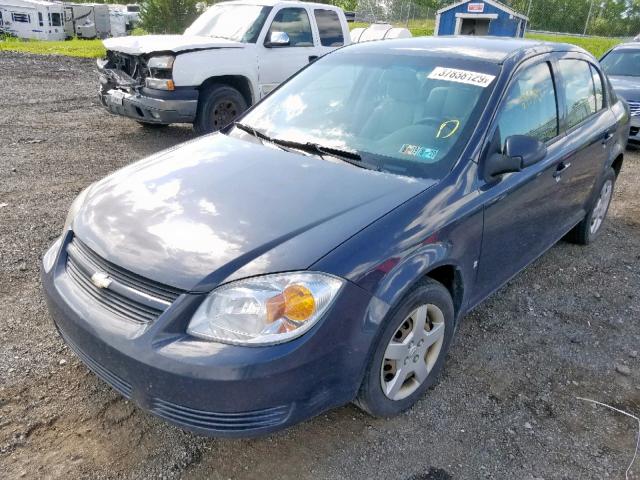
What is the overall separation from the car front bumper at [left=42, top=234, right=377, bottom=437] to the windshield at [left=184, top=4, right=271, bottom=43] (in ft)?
20.4

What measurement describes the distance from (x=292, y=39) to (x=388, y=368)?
21.3 ft

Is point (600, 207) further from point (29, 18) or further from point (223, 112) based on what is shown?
point (29, 18)

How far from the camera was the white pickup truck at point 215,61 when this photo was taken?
663cm

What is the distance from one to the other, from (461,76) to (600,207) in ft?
8.15

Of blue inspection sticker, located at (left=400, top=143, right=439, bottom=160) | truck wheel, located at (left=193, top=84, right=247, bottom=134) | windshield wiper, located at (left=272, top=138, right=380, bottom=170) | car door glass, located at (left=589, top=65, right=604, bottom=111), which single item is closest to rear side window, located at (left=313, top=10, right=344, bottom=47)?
truck wheel, located at (left=193, top=84, right=247, bottom=134)

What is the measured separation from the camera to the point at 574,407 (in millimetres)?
2771

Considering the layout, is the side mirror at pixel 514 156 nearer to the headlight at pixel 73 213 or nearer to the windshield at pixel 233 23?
the headlight at pixel 73 213

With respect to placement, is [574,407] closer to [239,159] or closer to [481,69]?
[481,69]

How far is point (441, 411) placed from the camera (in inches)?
106

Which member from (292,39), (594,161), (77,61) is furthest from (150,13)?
(594,161)

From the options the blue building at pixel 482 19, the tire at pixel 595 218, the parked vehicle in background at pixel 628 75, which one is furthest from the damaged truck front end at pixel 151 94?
the blue building at pixel 482 19

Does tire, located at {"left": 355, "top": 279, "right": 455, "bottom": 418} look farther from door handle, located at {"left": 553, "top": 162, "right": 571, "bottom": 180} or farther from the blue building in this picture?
the blue building

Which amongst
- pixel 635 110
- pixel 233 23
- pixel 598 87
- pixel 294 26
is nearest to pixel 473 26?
pixel 635 110

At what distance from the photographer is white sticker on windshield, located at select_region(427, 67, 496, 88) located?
116 inches
